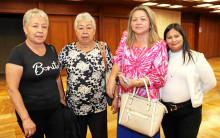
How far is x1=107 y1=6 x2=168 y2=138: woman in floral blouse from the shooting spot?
60.0 inches

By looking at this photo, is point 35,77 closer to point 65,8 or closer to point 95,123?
point 95,123

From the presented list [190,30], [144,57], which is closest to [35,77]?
[144,57]

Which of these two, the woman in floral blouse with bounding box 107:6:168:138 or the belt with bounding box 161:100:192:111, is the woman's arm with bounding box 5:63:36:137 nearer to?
the woman in floral blouse with bounding box 107:6:168:138

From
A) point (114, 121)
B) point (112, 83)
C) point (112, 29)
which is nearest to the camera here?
point (112, 83)

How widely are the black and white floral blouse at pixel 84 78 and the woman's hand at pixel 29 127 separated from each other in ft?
1.57

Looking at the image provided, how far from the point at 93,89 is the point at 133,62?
0.58 m

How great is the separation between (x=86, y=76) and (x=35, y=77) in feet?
1.68

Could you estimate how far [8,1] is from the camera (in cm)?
752

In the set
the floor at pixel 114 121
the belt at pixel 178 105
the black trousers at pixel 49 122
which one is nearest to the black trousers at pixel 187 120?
the belt at pixel 178 105

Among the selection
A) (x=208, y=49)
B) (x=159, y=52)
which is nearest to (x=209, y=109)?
(x=159, y=52)

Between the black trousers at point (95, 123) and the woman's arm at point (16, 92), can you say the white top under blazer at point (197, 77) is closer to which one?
the black trousers at point (95, 123)

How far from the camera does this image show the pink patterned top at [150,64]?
153 cm

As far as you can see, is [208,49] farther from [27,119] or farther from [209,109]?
[27,119]

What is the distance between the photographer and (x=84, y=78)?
6.20 ft
